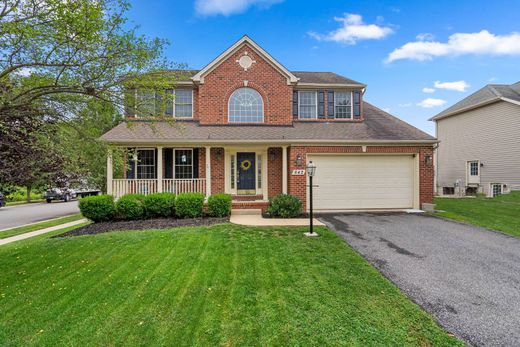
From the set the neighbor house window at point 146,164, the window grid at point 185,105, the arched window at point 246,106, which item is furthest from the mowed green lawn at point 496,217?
the neighbor house window at point 146,164

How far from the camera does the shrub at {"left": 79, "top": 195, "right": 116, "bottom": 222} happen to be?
9.35 m

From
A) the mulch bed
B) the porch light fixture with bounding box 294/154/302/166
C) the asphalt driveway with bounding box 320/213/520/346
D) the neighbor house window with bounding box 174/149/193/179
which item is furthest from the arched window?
the asphalt driveway with bounding box 320/213/520/346

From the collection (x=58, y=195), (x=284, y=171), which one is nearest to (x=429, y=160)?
(x=284, y=171)

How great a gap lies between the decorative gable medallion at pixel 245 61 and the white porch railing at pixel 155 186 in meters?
5.70

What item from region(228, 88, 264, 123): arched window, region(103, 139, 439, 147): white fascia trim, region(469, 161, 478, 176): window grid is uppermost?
region(228, 88, 264, 123): arched window

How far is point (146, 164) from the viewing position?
11539 millimetres

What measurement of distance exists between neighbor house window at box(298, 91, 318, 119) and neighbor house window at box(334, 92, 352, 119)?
40.9 inches

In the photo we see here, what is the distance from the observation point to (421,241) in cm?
663

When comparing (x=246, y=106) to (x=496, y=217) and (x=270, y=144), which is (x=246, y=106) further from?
(x=496, y=217)

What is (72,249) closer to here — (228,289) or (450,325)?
(228,289)

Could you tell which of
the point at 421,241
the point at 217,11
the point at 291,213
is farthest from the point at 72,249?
the point at 217,11

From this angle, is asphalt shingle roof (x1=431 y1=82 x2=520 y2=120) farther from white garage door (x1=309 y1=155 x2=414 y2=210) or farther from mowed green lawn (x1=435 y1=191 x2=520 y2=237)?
white garage door (x1=309 y1=155 x2=414 y2=210)

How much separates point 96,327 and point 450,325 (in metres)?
4.37

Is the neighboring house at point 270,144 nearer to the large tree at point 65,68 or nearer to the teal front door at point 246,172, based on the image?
the teal front door at point 246,172
